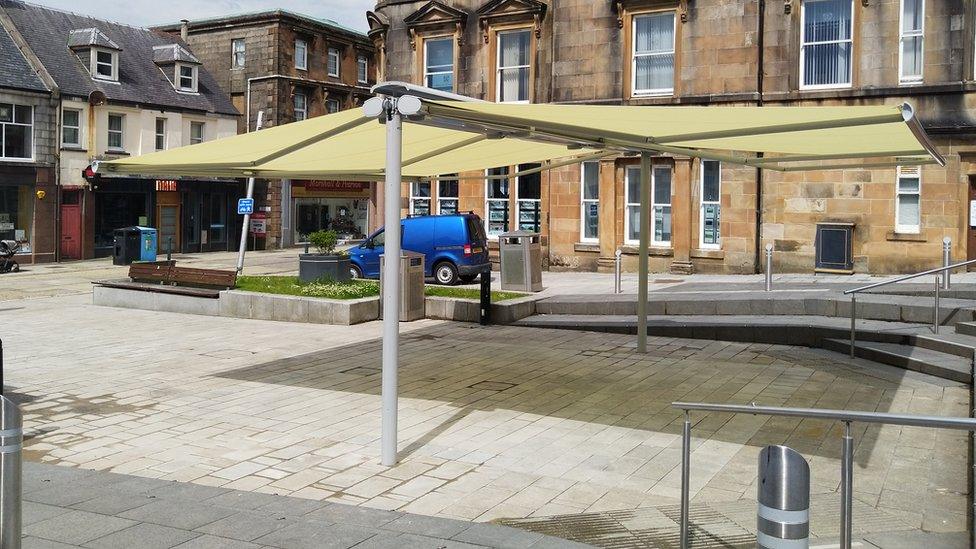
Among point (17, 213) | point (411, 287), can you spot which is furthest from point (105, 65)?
point (411, 287)

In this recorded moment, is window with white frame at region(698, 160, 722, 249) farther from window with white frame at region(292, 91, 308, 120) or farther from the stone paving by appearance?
window with white frame at region(292, 91, 308, 120)

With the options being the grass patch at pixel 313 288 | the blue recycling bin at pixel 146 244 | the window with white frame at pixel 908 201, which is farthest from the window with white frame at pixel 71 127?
the window with white frame at pixel 908 201

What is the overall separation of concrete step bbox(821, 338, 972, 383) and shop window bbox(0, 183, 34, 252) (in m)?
29.3

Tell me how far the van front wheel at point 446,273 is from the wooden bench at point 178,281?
6.04 m

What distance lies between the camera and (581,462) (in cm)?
751

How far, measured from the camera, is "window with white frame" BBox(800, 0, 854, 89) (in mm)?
22828

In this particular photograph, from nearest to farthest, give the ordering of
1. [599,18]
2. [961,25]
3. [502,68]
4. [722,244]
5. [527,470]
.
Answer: [527,470] < [961,25] < [722,244] < [599,18] < [502,68]

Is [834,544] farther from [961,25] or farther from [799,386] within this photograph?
[961,25]

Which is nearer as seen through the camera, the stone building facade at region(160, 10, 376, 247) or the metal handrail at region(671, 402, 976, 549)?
the metal handrail at region(671, 402, 976, 549)

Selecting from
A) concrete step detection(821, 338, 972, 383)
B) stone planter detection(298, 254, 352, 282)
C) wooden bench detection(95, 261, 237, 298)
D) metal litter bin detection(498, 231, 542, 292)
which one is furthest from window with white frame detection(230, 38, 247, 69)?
concrete step detection(821, 338, 972, 383)

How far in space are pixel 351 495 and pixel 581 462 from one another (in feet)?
6.36

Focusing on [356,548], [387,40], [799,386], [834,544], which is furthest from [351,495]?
[387,40]

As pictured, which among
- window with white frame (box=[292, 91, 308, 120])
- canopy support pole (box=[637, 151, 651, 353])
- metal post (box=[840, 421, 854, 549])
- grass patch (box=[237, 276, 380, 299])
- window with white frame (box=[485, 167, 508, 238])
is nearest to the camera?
metal post (box=[840, 421, 854, 549])

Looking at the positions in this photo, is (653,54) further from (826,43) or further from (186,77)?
(186,77)
